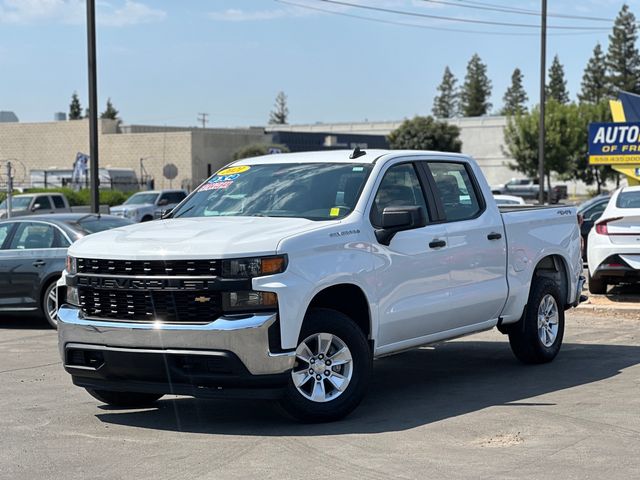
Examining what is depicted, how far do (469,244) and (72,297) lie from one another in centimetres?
342

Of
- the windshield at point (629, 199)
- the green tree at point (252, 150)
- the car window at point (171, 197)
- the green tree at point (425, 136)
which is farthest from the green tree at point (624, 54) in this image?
the windshield at point (629, 199)

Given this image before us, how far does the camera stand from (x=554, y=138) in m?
77.0

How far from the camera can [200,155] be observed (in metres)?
72.8

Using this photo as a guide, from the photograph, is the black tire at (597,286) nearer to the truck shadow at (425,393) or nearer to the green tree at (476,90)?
the truck shadow at (425,393)

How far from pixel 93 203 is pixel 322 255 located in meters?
15.0

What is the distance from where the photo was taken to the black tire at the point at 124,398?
8359 mm

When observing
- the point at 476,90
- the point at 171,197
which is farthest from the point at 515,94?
the point at 171,197

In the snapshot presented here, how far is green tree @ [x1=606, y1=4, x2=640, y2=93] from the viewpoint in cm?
10519

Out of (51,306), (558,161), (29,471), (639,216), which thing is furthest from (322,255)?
(558,161)

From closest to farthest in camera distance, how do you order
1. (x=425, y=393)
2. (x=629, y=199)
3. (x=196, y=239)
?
1. (x=196, y=239)
2. (x=425, y=393)
3. (x=629, y=199)

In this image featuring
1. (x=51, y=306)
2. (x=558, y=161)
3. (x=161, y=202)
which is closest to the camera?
(x=51, y=306)

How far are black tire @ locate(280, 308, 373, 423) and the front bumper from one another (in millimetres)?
252

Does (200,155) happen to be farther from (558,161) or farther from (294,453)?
(294,453)

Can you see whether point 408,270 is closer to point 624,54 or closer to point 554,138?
point 554,138
